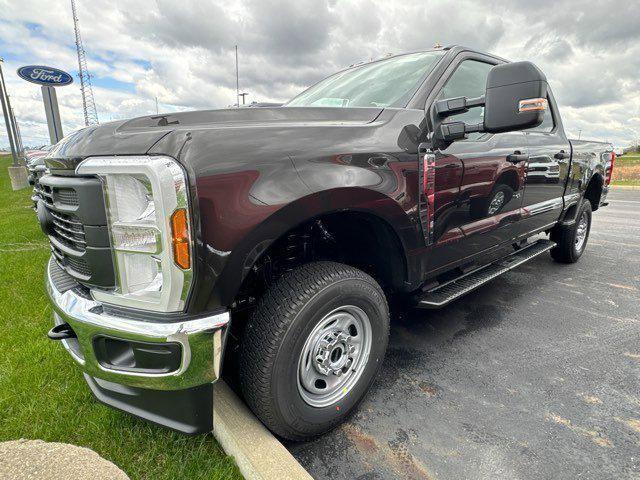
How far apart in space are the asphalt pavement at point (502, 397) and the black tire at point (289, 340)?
0.69ft

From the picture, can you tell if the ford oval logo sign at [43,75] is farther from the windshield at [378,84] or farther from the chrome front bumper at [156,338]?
the chrome front bumper at [156,338]

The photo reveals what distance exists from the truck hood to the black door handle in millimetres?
1415

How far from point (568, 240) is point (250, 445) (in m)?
4.40

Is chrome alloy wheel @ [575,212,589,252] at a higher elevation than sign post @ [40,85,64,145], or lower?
lower

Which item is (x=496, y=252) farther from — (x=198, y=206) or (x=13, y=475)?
(x=13, y=475)

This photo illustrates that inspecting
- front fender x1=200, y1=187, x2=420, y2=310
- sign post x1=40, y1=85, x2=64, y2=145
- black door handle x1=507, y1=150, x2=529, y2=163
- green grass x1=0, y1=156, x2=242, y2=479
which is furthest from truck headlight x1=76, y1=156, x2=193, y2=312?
sign post x1=40, y1=85, x2=64, y2=145

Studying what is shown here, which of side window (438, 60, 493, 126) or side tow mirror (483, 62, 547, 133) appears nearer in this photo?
side tow mirror (483, 62, 547, 133)

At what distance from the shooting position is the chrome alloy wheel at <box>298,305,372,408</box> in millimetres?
1854

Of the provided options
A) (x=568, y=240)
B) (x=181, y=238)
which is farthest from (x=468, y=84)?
(x=568, y=240)

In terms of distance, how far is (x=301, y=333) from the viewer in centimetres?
168

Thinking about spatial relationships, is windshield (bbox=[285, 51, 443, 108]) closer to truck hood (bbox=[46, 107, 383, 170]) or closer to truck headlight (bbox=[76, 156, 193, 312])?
truck hood (bbox=[46, 107, 383, 170])

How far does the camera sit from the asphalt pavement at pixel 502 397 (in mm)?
1775

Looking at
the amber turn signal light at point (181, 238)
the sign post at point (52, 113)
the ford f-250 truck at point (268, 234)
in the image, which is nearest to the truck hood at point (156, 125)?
the ford f-250 truck at point (268, 234)

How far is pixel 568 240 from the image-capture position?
461cm
